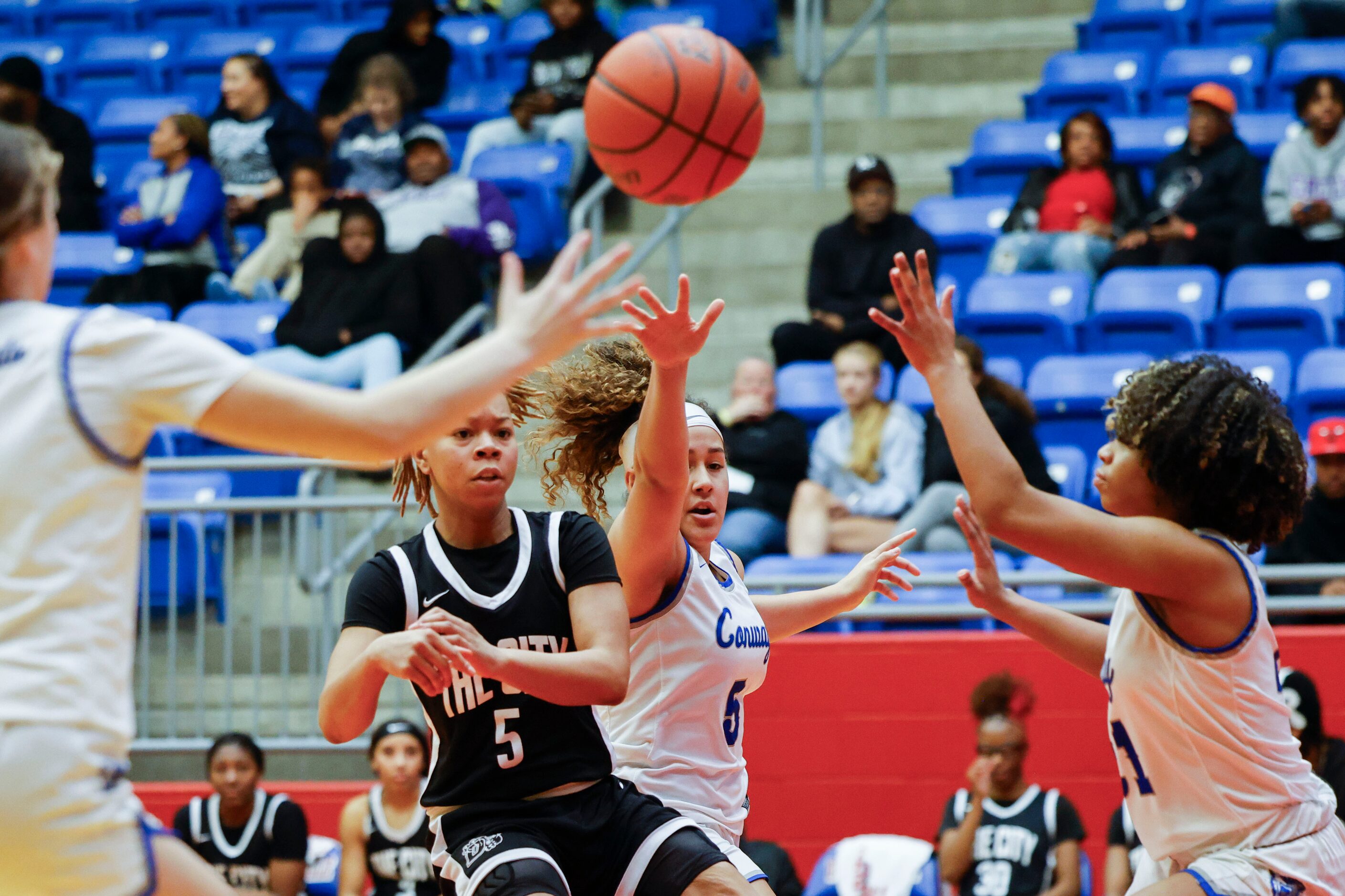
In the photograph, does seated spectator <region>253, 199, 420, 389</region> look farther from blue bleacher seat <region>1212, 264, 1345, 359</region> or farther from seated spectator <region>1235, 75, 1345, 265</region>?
seated spectator <region>1235, 75, 1345, 265</region>

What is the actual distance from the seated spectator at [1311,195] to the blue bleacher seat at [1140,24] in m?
2.32

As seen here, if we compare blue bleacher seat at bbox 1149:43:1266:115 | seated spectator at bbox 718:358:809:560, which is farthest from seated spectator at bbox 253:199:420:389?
blue bleacher seat at bbox 1149:43:1266:115

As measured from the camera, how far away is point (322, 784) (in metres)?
7.44

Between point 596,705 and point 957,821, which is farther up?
point 596,705

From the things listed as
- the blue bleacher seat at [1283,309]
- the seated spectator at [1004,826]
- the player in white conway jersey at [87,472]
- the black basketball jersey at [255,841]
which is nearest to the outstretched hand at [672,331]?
the player in white conway jersey at [87,472]

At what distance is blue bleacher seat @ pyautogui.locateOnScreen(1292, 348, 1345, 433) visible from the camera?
7.47 metres

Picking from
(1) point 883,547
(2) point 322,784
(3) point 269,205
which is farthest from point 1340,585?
(3) point 269,205

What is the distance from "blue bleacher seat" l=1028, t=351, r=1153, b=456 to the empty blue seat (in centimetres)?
448

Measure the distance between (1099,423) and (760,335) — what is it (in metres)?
2.57

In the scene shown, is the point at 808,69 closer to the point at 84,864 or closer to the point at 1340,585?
the point at 1340,585

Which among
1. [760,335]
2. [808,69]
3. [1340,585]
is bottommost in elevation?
[1340,585]

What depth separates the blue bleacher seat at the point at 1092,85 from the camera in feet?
34.0

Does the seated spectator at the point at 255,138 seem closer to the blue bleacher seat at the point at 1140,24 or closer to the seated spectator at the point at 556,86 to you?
the seated spectator at the point at 556,86

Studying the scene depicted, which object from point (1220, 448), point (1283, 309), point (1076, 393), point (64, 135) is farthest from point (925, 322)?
point (64, 135)
